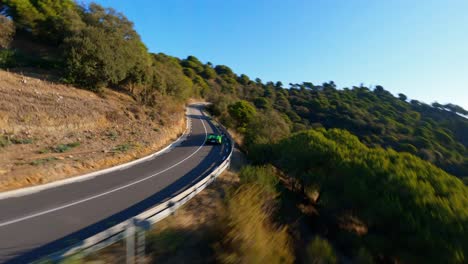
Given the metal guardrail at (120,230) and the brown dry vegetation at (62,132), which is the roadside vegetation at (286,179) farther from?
the metal guardrail at (120,230)

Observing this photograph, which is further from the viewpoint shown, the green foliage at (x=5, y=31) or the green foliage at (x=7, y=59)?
the green foliage at (x=5, y=31)

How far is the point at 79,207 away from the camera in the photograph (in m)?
7.24

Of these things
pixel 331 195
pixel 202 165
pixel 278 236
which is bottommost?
pixel 202 165

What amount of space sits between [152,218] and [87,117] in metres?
13.5

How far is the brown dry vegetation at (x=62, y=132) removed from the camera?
10.0 meters

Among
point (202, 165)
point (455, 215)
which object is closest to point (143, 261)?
point (455, 215)

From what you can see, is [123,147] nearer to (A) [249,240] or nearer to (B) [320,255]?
(A) [249,240]

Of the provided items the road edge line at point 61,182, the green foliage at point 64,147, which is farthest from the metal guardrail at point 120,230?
the green foliage at point 64,147

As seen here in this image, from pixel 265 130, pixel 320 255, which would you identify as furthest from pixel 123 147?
pixel 265 130

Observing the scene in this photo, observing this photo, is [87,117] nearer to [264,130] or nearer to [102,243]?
[102,243]

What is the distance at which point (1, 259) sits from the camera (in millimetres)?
4465

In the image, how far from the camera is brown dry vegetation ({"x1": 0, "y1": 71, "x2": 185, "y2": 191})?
396 inches

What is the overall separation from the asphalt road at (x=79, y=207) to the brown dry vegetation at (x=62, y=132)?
4.67ft

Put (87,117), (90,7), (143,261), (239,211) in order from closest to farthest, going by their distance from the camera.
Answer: (143,261)
(239,211)
(87,117)
(90,7)
